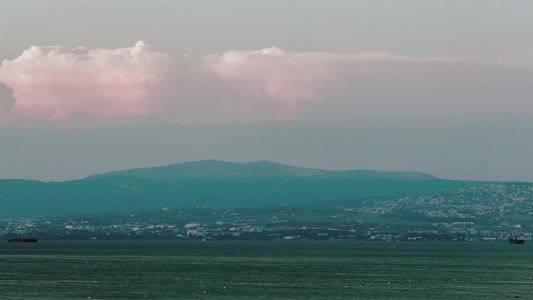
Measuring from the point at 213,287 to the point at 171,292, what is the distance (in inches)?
478

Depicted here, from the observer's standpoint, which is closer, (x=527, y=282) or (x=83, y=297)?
(x=83, y=297)

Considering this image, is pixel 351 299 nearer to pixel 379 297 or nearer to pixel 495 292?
pixel 379 297

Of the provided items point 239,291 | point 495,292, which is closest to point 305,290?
point 239,291

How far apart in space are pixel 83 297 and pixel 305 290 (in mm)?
37729

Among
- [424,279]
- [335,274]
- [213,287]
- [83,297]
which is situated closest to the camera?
[83,297]

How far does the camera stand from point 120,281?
16638cm

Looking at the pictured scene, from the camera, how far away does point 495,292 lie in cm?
14738

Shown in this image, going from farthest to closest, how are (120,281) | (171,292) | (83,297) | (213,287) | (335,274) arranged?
(335,274), (120,281), (213,287), (171,292), (83,297)

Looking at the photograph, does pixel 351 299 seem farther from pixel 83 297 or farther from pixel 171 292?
pixel 83 297

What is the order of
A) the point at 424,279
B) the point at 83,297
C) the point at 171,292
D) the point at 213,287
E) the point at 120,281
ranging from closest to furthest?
the point at 83,297 → the point at 171,292 → the point at 213,287 → the point at 120,281 → the point at 424,279

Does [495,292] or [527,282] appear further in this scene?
[527,282]

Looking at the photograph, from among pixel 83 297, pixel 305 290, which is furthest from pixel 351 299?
pixel 83 297

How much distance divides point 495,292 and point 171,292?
176 ft

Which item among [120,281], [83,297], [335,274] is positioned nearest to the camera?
[83,297]
